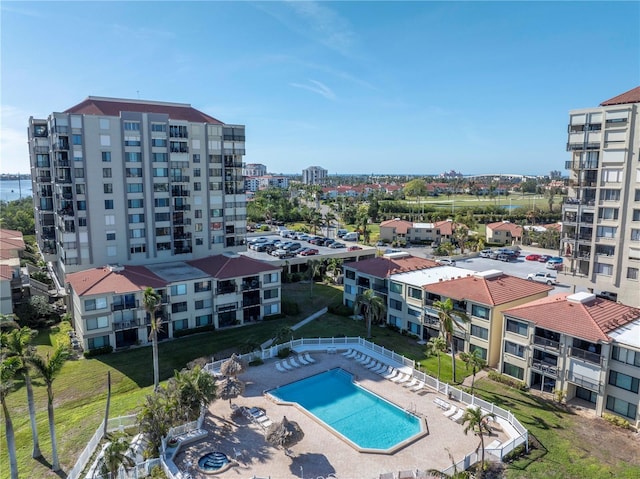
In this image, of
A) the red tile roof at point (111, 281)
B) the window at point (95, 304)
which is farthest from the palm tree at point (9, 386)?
the red tile roof at point (111, 281)

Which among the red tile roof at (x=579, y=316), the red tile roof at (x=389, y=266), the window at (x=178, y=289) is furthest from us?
the red tile roof at (x=389, y=266)

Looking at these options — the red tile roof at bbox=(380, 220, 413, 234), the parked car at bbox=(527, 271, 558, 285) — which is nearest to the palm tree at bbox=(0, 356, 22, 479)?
the parked car at bbox=(527, 271, 558, 285)

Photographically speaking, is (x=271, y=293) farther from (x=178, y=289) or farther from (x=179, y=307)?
(x=178, y=289)

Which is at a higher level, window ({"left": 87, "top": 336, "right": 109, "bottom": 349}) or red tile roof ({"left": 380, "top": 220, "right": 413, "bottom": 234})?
red tile roof ({"left": 380, "top": 220, "right": 413, "bottom": 234})

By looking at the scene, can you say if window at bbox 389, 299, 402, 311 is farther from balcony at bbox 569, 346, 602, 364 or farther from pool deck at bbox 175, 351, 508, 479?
balcony at bbox 569, 346, 602, 364

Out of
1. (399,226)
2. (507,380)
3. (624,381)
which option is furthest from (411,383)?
(399,226)

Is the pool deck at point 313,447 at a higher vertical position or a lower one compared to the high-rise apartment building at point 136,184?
lower

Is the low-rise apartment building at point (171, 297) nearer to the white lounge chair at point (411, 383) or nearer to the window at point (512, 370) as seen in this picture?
the white lounge chair at point (411, 383)

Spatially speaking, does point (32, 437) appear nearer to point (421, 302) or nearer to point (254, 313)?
point (254, 313)
